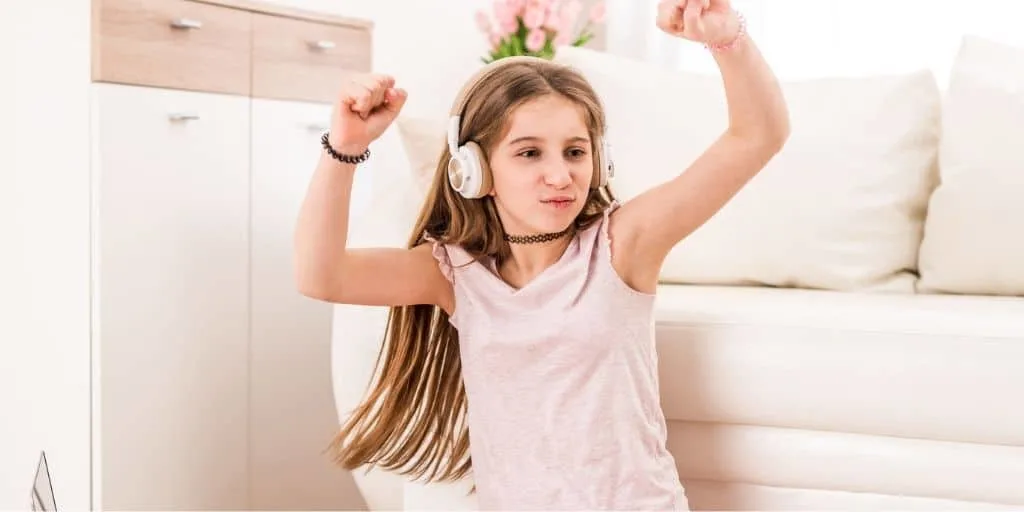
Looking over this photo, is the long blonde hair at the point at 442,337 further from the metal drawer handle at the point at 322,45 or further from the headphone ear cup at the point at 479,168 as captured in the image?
the metal drawer handle at the point at 322,45

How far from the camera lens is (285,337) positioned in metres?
2.13

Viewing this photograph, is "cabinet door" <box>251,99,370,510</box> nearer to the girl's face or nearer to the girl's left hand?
the girl's face

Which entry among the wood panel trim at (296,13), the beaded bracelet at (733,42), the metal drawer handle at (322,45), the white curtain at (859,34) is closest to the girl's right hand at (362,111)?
the beaded bracelet at (733,42)

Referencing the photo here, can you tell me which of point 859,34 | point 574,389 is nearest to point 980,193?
point 574,389

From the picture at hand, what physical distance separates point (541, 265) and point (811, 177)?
70 centimetres

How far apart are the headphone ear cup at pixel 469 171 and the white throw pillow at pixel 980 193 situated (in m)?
0.89

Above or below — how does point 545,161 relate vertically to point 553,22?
below

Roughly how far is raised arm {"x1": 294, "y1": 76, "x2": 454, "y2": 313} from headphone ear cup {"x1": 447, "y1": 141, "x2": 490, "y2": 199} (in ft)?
0.30

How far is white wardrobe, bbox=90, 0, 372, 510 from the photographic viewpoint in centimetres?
174

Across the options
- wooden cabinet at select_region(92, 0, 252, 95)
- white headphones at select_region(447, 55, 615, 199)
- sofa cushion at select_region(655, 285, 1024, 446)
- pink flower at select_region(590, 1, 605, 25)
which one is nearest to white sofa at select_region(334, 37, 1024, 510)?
sofa cushion at select_region(655, 285, 1024, 446)

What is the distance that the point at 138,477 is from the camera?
1.82 meters

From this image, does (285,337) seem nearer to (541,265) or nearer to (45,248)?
(45,248)

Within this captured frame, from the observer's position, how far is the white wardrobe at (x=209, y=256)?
1742 millimetres

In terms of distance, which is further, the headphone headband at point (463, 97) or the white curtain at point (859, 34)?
the white curtain at point (859, 34)
